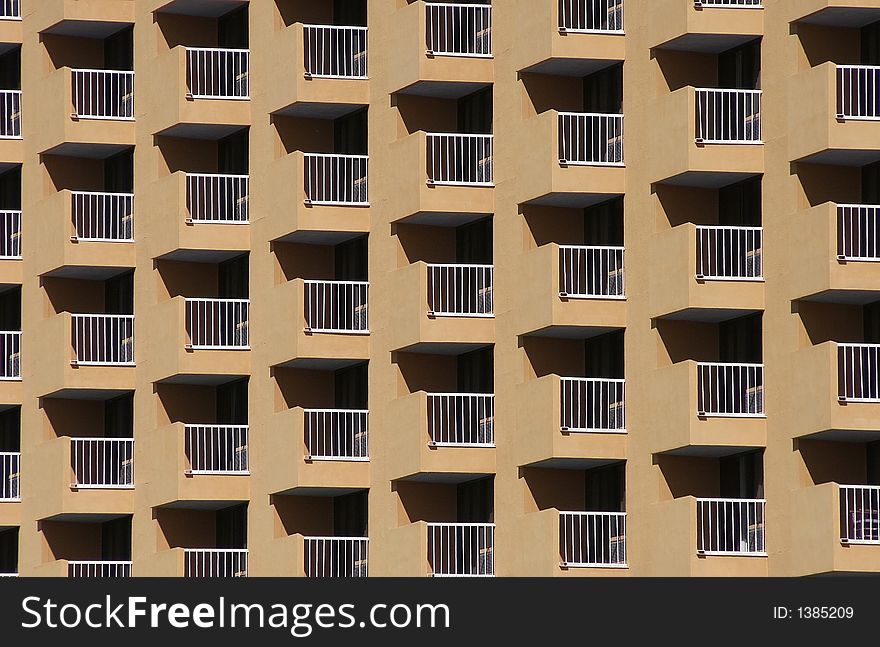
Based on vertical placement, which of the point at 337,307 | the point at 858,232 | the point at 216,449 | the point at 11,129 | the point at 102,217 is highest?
the point at 11,129

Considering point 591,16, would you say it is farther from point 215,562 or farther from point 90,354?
point 215,562

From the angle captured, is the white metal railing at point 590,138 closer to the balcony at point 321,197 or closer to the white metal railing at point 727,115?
the white metal railing at point 727,115

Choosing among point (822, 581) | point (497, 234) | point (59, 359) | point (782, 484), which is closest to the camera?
point (822, 581)

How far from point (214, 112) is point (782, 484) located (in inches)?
795

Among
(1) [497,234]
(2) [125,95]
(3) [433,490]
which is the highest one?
(2) [125,95]

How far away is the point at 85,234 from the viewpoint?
95875 mm

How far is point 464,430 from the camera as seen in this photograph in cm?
8831

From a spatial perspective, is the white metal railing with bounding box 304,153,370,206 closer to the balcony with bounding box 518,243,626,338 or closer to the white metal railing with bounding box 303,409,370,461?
the white metal railing with bounding box 303,409,370,461

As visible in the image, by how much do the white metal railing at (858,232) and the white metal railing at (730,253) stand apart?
2.69 metres

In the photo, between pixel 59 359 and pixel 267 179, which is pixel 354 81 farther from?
pixel 59 359

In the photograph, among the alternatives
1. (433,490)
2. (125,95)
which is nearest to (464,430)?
(433,490)

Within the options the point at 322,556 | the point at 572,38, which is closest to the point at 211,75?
the point at 572,38

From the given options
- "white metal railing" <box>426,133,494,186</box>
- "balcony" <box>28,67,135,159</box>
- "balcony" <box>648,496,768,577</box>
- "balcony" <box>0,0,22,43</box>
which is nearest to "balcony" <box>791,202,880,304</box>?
"balcony" <box>648,496,768,577</box>

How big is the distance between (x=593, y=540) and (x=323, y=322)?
10.1m
